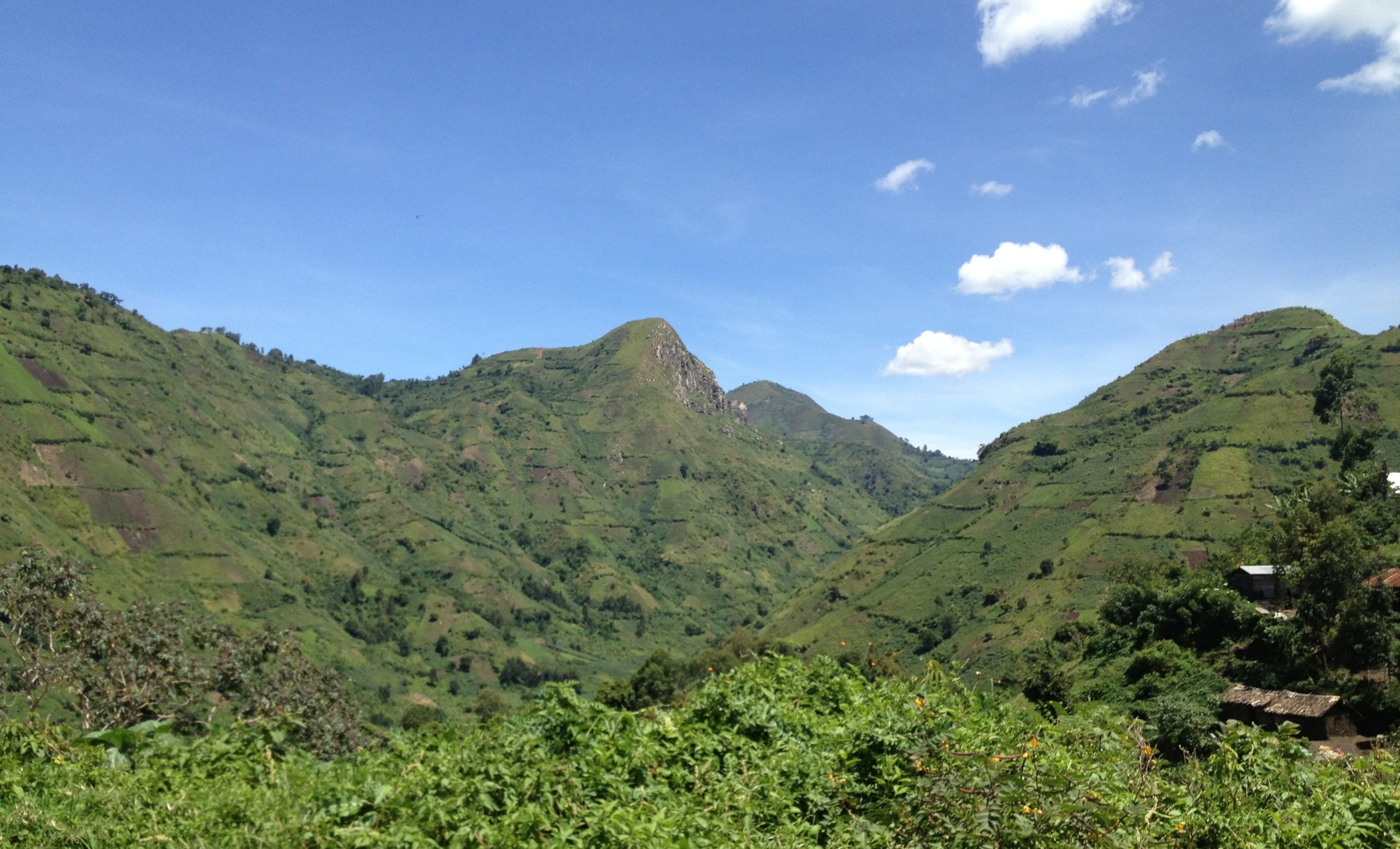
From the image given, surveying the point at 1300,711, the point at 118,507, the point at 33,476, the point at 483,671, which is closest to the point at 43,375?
the point at 33,476

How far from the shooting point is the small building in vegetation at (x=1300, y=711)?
97.3 feet

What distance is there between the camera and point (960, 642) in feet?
303

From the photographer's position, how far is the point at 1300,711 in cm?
2936

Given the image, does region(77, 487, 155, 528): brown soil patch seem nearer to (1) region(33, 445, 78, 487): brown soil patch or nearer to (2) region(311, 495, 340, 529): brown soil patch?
(1) region(33, 445, 78, 487): brown soil patch

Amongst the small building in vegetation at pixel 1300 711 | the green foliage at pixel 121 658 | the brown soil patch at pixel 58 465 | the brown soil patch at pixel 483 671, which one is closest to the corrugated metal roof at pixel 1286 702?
the small building in vegetation at pixel 1300 711

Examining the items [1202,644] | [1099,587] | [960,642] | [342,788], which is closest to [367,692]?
[960,642]

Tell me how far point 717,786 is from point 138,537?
145 m

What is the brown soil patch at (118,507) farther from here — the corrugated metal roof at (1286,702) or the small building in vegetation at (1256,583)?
the corrugated metal roof at (1286,702)

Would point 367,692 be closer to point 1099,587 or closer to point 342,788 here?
point 1099,587

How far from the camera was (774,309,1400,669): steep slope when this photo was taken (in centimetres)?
9375

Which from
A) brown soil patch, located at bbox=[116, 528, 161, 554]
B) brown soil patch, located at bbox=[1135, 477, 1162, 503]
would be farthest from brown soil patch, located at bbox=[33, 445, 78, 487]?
brown soil patch, located at bbox=[1135, 477, 1162, 503]

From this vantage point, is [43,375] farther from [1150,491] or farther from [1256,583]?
[1150,491]

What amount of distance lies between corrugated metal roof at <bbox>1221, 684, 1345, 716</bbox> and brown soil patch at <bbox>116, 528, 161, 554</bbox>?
134908 mm

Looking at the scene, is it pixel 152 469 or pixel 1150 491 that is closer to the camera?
pixel 1150 491
